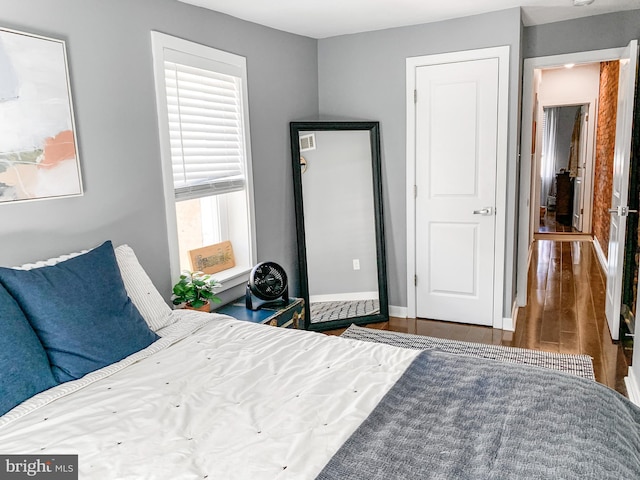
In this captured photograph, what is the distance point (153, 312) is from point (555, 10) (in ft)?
11.6

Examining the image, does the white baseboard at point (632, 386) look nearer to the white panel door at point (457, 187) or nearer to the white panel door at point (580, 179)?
the white panel door at point (457, 187)

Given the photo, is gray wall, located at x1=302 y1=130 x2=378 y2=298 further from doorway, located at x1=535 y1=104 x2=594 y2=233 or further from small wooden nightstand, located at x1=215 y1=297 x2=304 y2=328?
doorway, located at x1=535 y1=104 x2=594 y2=233

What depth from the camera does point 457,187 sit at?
394 cm

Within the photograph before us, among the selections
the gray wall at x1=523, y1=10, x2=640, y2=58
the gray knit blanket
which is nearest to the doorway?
the gray wall at x1=523, y1=10, x2=640, y2=58

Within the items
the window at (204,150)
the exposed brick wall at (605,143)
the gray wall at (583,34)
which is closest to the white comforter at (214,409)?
the window at (204,150)

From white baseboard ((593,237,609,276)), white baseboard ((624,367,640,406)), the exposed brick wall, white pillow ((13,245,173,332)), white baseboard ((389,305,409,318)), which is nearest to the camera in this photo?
white pillow ((13,245,173,332))

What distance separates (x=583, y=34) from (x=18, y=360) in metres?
4.36

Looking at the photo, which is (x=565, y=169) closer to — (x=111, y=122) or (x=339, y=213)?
(x=339, y=213)

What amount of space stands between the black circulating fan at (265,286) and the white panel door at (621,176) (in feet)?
7.82

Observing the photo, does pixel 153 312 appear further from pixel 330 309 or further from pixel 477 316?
pixel 477 316

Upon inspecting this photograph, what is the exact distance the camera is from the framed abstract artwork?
200 centimetres

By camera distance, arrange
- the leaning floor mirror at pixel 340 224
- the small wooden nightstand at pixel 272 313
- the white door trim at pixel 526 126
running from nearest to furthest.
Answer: the small wooden nightstand at pixel 272 313, the white door trim at pixel 526 126, the leaning floor mirror at pixel 340 224

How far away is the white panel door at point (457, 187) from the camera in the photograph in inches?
149

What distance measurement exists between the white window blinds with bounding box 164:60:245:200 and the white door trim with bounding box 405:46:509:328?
143 cm
